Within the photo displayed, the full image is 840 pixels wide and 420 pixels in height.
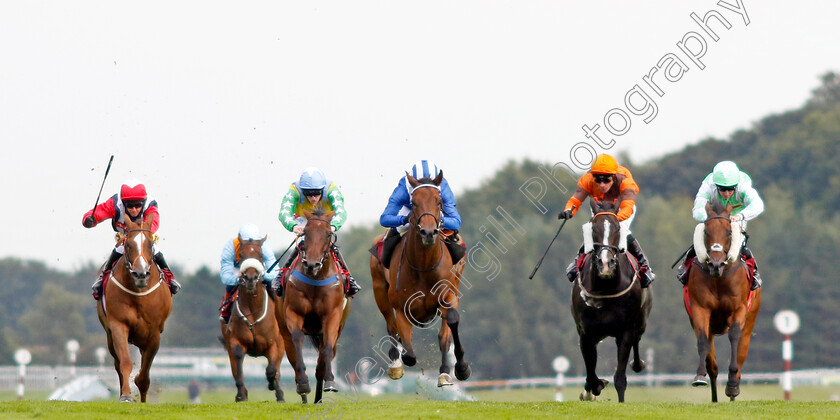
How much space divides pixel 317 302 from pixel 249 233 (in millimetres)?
4604

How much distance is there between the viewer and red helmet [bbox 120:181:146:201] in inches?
606

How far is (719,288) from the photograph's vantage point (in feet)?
49.5

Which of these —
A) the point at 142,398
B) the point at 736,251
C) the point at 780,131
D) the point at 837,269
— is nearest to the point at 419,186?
the point at 736,251

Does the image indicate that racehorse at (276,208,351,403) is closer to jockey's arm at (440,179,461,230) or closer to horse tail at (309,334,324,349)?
horse tail at (309,334,324,349)

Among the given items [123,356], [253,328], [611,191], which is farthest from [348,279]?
[253,328]

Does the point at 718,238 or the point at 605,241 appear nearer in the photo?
the point at 605,241

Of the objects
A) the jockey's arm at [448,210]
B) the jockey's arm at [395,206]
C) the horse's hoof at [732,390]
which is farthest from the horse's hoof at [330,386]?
the horse's hoof at [732,390]

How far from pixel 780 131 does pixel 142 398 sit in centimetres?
6608

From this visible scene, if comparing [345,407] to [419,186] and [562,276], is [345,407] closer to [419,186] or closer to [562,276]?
[419,186]

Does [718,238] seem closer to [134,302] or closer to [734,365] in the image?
[734,365]

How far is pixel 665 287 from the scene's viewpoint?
5741 centimetres

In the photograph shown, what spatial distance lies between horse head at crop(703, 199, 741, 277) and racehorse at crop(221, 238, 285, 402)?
6.88m

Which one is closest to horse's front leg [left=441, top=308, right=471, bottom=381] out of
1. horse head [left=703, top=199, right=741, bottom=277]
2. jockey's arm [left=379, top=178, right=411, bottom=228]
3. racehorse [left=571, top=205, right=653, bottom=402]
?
jockey's arm [left=379, top=178, right=411, bottom=228]

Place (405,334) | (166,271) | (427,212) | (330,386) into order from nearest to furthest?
(427,212) → (330,386) → (405,334) → (166,271)
